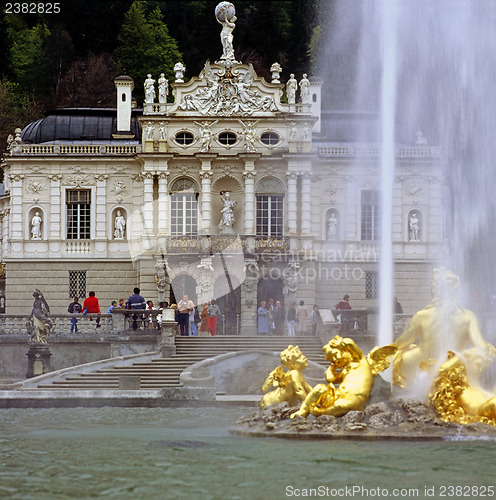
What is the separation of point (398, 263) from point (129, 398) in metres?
26.7

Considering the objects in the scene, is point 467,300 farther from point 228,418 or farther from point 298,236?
point 228,418

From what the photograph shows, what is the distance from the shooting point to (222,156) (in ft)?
152

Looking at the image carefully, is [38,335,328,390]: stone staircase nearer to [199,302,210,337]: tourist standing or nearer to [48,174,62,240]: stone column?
[199,302,210,337]: tourist standing

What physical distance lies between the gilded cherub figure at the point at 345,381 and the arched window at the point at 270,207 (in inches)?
1185

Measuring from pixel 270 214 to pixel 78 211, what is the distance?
8.71 meters

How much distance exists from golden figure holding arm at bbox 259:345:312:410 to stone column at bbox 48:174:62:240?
31.3 m

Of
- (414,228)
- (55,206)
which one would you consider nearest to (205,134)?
(55,206)

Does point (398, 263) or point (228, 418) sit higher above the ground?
point (398, 263)

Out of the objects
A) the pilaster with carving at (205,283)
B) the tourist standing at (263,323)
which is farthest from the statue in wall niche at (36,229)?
the tourist standing at (263,323)

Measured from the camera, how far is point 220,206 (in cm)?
4731

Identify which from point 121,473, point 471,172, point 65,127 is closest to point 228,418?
point 121,473

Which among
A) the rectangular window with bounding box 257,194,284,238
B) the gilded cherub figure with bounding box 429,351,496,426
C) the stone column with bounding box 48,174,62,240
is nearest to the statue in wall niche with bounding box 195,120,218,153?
the rectangular window with bounding box 257,194,284,238

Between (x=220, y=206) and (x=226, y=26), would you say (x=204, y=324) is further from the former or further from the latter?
(x=226, y=26)

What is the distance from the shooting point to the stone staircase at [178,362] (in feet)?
96.3
